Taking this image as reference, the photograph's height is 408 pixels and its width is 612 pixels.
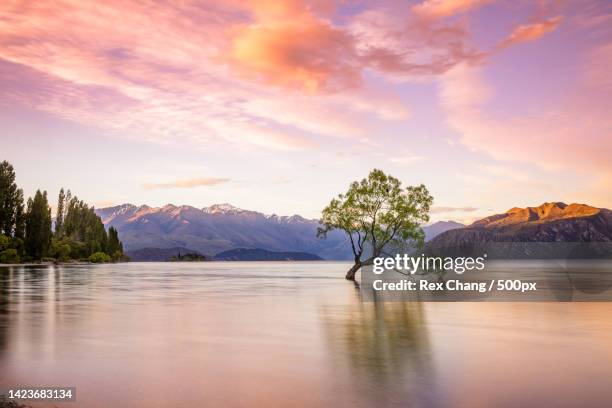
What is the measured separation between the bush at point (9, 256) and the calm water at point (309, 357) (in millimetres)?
139827

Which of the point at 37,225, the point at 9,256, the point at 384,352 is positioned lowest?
the point at 384,352

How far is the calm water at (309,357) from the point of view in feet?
48.1

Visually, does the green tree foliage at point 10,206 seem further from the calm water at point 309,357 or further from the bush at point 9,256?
the calm water at point 309,357

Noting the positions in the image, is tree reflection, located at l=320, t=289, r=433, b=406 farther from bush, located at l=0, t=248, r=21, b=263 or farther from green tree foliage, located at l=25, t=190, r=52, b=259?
green tree foliage, located at l=25, t=190, r=52, b=259

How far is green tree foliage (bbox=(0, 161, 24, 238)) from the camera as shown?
168 metres

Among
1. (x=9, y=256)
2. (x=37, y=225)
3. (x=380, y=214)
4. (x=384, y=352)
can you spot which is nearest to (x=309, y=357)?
(x=384, y=352)

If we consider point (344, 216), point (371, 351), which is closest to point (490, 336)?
point (371, 351)

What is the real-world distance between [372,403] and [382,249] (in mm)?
79104

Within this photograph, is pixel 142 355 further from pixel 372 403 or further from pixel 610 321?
pixel 610 321

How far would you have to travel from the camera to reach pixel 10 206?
169625mm

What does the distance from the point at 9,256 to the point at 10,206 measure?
16808 mm

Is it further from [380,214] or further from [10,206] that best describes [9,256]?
[380,214]

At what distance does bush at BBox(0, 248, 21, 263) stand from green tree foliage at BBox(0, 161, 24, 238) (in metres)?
8.00

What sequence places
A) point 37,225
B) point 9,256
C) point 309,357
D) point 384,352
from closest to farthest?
point 309,357, point 384,352, point 9,256, point 37,225
